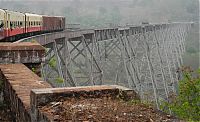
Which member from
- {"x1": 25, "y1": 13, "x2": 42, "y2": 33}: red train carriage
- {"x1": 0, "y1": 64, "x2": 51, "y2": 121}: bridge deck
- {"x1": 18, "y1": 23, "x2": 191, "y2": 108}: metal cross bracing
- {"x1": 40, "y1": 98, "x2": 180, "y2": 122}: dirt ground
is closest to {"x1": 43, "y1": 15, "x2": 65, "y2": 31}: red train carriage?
{"x1": 18, "y1": 23, "x2": 191, "y2": 108}: metal cross bracing

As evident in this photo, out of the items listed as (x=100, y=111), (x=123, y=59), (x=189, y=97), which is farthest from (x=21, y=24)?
(x=100, y=111)

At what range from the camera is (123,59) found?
72.0 ft

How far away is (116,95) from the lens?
3.60m

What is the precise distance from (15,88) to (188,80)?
8.77 m

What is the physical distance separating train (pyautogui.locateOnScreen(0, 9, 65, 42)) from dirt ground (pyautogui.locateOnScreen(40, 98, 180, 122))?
30.9ft

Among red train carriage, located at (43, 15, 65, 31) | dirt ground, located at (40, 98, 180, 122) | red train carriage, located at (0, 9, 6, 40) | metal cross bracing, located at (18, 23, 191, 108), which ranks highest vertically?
red train carriage, located at (0, 9, 6, 40)

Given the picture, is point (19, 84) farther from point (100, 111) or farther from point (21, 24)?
point (21, 24)

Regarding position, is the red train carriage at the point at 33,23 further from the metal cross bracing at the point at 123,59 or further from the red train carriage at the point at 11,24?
the metal cross bracing at the point at 123,59

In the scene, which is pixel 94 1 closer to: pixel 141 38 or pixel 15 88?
pixel 141 38

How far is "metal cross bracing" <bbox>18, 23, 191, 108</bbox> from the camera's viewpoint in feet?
52.1

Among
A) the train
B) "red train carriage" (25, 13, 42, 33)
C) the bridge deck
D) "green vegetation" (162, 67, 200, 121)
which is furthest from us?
"red train carriage" (25, 13, 42, 33)

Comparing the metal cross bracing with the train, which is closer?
the train

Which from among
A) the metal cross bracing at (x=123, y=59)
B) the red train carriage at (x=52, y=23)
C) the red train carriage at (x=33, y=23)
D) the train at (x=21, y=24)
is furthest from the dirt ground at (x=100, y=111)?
the red train carriage at (x=52, y=23)

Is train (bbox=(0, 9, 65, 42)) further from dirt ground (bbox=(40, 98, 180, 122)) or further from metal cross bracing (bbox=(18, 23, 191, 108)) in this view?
dirt ground (bbox=(40, 98, 180, 122))
